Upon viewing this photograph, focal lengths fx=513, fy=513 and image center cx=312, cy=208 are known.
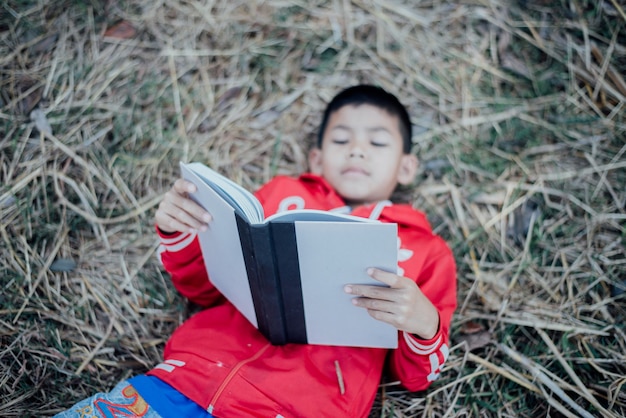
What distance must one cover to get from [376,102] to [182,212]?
1177 mm

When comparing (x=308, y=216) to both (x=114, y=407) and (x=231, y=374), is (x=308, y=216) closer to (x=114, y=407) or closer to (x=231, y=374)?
(x=231, y=374)

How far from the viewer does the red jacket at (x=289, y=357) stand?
1.86 metres

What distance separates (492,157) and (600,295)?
89 cm

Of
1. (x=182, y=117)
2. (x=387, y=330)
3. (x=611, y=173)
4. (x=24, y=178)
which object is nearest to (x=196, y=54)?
(x=182, y=117)

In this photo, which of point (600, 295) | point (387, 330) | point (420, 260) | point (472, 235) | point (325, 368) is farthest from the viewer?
point (472, 235)

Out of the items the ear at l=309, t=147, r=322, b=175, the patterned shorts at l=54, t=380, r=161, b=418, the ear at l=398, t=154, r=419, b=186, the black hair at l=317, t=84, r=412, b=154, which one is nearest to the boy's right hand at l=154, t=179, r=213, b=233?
the patterned shorts at l=54, t=380, r=161, b=418

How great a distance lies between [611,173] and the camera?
2.65 metres

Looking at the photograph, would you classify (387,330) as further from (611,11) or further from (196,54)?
(611,11)

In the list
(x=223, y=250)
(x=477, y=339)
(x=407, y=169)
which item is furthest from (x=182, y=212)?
(x=477, y=339)

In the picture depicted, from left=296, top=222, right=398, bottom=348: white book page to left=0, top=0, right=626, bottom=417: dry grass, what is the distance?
19.4 inches

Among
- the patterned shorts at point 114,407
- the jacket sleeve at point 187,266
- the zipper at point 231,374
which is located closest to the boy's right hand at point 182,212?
the jacket sleeve at point 187,266

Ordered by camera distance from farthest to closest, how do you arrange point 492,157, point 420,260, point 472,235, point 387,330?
point 492,157 < point 472,235 < point 420,260 < point 387,330

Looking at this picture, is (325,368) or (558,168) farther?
(558,168)

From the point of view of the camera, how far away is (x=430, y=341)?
6.08ft
